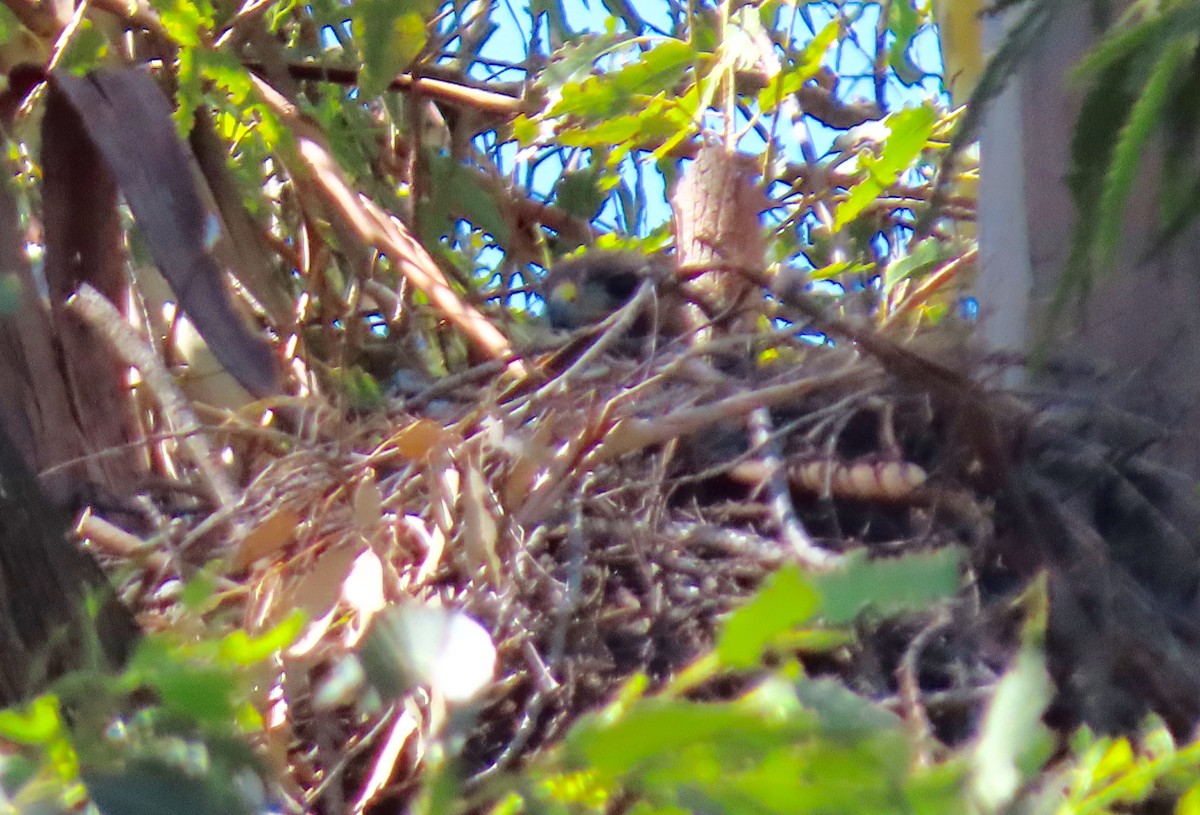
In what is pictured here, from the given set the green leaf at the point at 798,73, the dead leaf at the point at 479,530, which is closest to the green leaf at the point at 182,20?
the green leaf at the point at 798,73

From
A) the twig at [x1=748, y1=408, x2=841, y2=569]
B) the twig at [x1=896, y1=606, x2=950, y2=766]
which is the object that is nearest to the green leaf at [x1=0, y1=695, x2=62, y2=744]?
the twig at [x1=896, y1=606, x2=950, y2=766]

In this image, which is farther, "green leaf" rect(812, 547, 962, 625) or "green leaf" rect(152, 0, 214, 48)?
"green leaf" rect(152, 0, 214, 48)

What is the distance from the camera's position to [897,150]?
5.87 ft

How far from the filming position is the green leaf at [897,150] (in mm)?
1765

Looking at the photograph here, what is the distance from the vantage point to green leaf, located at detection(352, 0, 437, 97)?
1670 millimetres

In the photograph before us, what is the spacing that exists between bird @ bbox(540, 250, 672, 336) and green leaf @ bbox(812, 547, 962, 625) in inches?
86.1

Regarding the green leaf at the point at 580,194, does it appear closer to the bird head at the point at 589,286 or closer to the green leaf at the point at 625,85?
the bird head at the point at 589,286

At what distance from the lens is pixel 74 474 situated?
1.42 meters

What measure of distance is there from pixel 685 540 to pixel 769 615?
0.78 m

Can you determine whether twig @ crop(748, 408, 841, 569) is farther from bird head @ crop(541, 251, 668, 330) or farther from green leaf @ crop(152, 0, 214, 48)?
bird head @ crop(541, 251, 668, 330)

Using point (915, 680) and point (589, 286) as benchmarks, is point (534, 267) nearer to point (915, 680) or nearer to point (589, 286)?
point (589, 286)

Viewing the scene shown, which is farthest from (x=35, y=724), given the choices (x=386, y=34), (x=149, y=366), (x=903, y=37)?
(x=903, y=37)

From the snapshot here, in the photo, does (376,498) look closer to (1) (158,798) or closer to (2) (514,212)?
(1) (158,798)

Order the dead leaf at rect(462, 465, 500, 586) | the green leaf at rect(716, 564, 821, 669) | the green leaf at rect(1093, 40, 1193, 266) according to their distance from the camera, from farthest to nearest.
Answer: the dead leaf at rect(462, 465, 500, 586) < the green leaf at rect(1093, 40, 1193, 266) < the green leaf at rect(716, 564, 821, 669)
